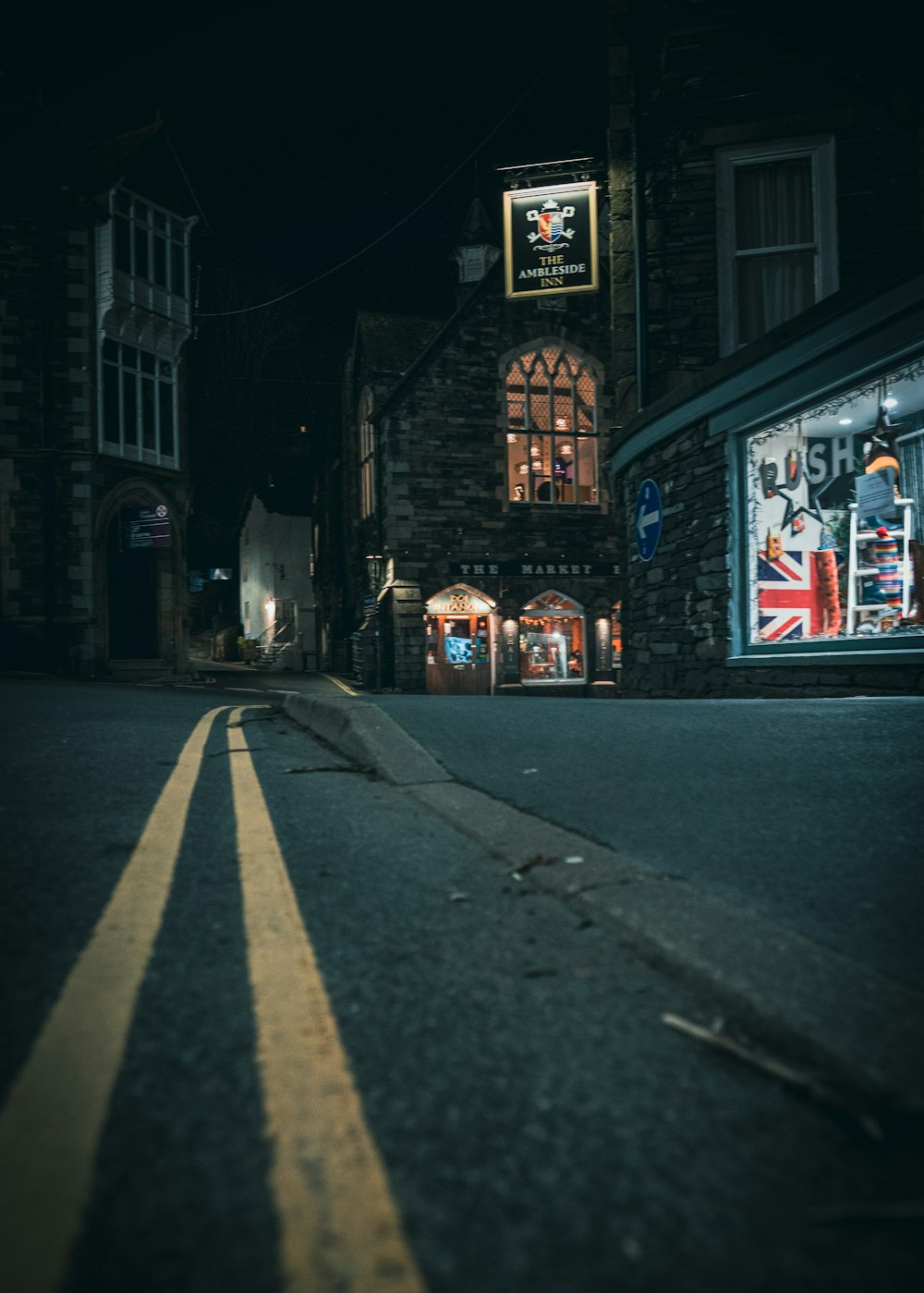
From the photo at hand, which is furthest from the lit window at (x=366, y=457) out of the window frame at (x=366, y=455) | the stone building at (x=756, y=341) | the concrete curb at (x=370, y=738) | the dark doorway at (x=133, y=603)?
the concrete curb at (x=370, y=738)

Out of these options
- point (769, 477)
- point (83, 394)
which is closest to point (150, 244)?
point (83, 394)

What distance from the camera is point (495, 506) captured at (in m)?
25.8

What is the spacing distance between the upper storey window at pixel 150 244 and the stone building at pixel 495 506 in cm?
654

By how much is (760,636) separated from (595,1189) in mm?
8905

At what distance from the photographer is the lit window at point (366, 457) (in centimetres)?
2788

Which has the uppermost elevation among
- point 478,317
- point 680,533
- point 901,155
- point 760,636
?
point 478,317

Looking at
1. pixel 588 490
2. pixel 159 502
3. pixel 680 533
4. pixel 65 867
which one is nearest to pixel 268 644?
pixel 159 502

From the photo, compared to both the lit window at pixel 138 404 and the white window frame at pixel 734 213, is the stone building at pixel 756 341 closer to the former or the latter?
the white window frame at pixel 734 213

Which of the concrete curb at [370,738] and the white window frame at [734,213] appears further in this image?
the white window frame at [734,213]

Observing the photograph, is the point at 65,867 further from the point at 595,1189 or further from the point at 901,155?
the point at 901,155

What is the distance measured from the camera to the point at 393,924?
8.68ft

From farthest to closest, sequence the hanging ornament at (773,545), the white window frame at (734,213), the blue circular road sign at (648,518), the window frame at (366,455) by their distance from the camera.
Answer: the window frame at (366,455) < the blue circular road sign at (648,518) < the white window frame at (734,213) < the hanging ornament at (773,545)

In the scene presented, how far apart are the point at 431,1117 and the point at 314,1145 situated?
24cm

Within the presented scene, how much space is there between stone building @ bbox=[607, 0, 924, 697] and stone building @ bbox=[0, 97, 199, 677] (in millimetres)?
15906
